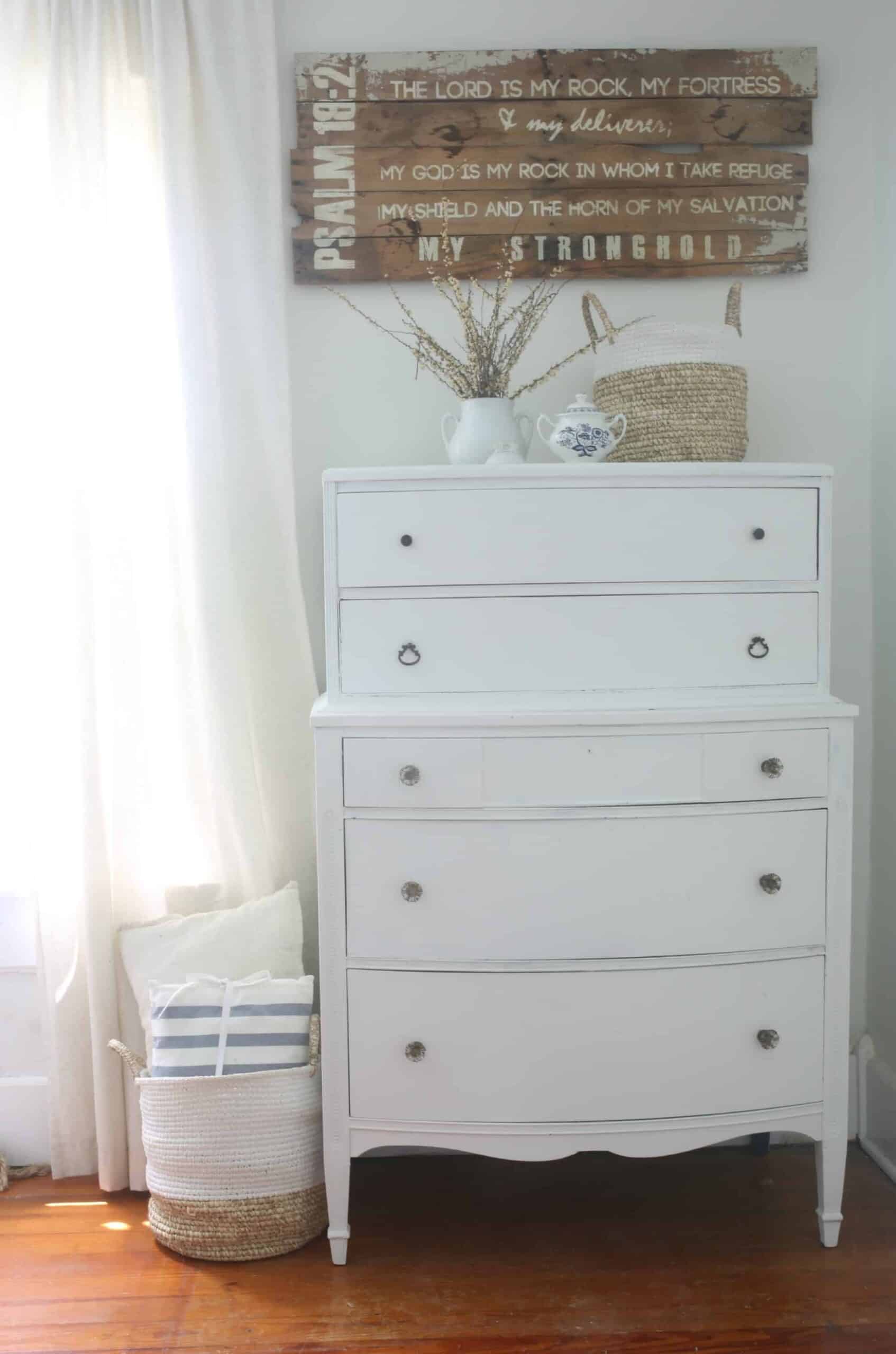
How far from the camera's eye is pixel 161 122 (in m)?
→ 2.06

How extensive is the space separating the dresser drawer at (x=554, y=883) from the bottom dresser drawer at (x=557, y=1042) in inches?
1.9

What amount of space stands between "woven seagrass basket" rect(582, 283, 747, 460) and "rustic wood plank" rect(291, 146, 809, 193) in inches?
15.9

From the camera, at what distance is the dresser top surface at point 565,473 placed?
1799 mm

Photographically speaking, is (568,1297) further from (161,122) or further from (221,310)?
(161,122)

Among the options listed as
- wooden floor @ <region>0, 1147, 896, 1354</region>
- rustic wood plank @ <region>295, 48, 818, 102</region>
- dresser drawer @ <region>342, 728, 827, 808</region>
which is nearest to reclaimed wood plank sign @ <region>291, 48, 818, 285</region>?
rustic wood plank @ <region>295, 48, 818, 102</region>

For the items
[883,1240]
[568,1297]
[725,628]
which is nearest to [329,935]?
[568,1297]

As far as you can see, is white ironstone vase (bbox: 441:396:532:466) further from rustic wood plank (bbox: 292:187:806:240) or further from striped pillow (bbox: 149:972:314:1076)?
striped pillow (bbox: 149:972:314:1076)

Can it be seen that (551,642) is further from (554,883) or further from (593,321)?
(593,321)

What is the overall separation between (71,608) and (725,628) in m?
1.22

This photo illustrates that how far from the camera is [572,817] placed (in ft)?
5.87

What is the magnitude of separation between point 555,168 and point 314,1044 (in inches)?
68.0

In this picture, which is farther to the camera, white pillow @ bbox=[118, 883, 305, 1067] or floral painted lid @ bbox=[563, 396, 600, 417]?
white pillow @ bbox=[118, 883, 305, 1067]

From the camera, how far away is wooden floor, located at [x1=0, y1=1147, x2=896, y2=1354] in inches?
67.0

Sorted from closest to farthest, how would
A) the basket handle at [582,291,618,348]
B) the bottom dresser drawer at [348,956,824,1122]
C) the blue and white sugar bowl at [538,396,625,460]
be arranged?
1. the bottom dresser drawer at [348,956,824,1122]
2. the blue and white sugar bowl at [538,396,625,460]
3. the basket handle at [582,291,618,348]
